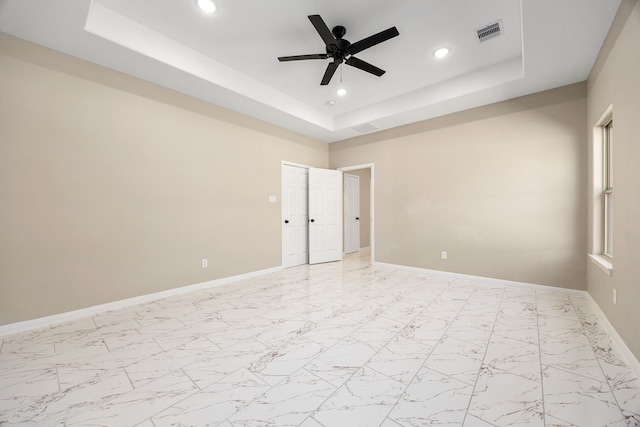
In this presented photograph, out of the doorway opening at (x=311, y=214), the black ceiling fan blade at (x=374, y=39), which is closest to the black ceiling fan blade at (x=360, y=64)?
the black ceiling fan blade at (x=374, y=39)

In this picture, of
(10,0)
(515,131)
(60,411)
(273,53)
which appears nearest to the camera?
(60,411)

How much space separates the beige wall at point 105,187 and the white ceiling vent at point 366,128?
2199 millimetres

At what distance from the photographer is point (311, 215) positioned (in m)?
5.59

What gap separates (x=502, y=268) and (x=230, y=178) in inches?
180

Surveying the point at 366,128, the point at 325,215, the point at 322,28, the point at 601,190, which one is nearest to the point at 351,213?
the point at 325,215

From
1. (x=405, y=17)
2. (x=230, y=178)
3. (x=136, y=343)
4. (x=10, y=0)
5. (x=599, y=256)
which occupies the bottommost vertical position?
(x=136, y=343)

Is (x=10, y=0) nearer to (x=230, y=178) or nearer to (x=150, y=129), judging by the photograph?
(x=150, y=129)

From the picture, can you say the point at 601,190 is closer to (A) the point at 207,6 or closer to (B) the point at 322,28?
(B) the point at 322,28

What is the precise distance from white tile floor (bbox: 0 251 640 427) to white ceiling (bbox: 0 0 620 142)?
2846 millimetres

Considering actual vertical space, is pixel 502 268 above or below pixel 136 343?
above

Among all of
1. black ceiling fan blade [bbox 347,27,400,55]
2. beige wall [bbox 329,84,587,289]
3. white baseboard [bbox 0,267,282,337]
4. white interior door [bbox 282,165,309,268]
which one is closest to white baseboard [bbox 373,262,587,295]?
beige wall [bbox 329,84,587,289]

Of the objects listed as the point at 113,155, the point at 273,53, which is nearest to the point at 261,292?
the point at 113,155

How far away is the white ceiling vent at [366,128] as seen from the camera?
500cm

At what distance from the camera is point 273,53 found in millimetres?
3260
